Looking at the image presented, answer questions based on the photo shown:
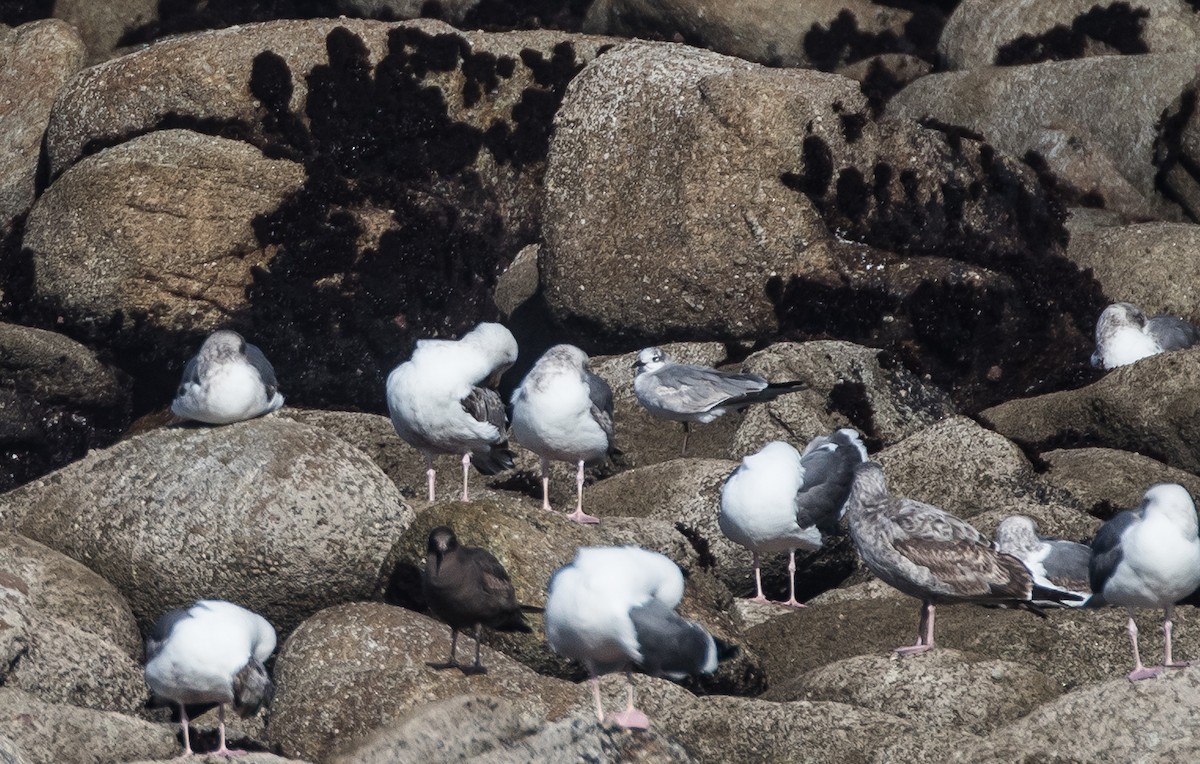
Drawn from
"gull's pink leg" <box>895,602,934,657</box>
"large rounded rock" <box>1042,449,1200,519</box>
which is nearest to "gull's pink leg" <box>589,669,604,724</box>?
"gull's pink leg" <box>895,602,934,657</box>

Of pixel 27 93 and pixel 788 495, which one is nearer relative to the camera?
pixel 788 495

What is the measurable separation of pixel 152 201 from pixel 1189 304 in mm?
10079

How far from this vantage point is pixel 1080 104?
20.2 meters

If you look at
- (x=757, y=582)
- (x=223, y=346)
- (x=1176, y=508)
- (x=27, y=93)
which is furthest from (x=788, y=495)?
(x=27, y=93)

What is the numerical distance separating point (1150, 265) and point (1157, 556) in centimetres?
896

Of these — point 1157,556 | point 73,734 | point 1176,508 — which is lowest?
point 73,734

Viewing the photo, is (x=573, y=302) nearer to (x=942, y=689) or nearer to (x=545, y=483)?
(x=545, y=483)

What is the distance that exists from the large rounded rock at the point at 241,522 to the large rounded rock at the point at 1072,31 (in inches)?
476

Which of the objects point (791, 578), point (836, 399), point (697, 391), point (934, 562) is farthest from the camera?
point (836, 399)

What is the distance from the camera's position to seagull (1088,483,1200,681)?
31.8 feet

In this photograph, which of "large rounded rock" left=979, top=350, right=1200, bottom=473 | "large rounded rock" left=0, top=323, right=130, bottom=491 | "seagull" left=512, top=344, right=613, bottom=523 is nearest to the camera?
"seagull" left=512, top=344, right=613, bottom=523

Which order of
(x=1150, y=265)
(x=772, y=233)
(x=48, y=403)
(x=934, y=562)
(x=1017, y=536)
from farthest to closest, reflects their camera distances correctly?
(x=1150, y=265) → (x=48, y=403) → (x=772, y=233) → (x=1017, y=536) → (x=934, y=562)

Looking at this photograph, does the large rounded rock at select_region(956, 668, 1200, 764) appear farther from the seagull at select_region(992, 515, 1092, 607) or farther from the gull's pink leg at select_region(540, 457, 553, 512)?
the gull's pink leg at select_region(540, 457, 553, 512)

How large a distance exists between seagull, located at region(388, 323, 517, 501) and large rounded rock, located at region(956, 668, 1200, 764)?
4.63m
